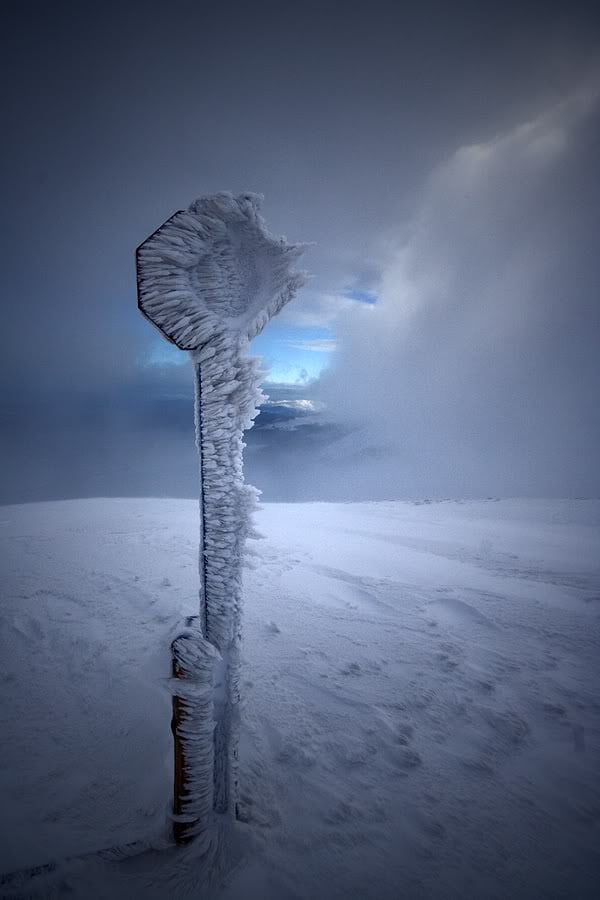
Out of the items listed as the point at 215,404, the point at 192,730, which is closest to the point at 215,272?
the point at 215,404

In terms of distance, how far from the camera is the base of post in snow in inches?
56.4

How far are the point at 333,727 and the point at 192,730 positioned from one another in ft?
4.92

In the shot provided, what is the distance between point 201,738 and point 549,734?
2485 mm

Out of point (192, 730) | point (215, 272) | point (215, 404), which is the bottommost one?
point (192, 730)

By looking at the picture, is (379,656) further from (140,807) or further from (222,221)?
(222,221)

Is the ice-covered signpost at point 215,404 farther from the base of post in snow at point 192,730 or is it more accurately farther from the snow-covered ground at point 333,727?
the snow-covered ground at point 333,727

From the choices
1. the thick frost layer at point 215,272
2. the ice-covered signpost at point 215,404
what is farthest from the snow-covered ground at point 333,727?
the thick frost layer at point 215,272

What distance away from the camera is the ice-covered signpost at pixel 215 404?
1389 millimetres

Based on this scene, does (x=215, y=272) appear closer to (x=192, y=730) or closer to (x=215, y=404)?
(x=215, y=404)

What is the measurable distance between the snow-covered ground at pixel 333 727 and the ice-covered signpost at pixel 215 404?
42cm

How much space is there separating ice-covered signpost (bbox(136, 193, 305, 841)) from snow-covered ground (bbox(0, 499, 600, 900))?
1.38ft

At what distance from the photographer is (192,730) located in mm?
1469

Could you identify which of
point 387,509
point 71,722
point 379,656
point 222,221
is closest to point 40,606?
point 71,722

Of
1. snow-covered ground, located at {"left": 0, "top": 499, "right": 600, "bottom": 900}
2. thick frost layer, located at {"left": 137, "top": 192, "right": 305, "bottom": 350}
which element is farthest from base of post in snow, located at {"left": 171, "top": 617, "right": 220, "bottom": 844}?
thick frost layer, located at {"left": 137, "top": 192, "right": 305, "bottom": 350}
